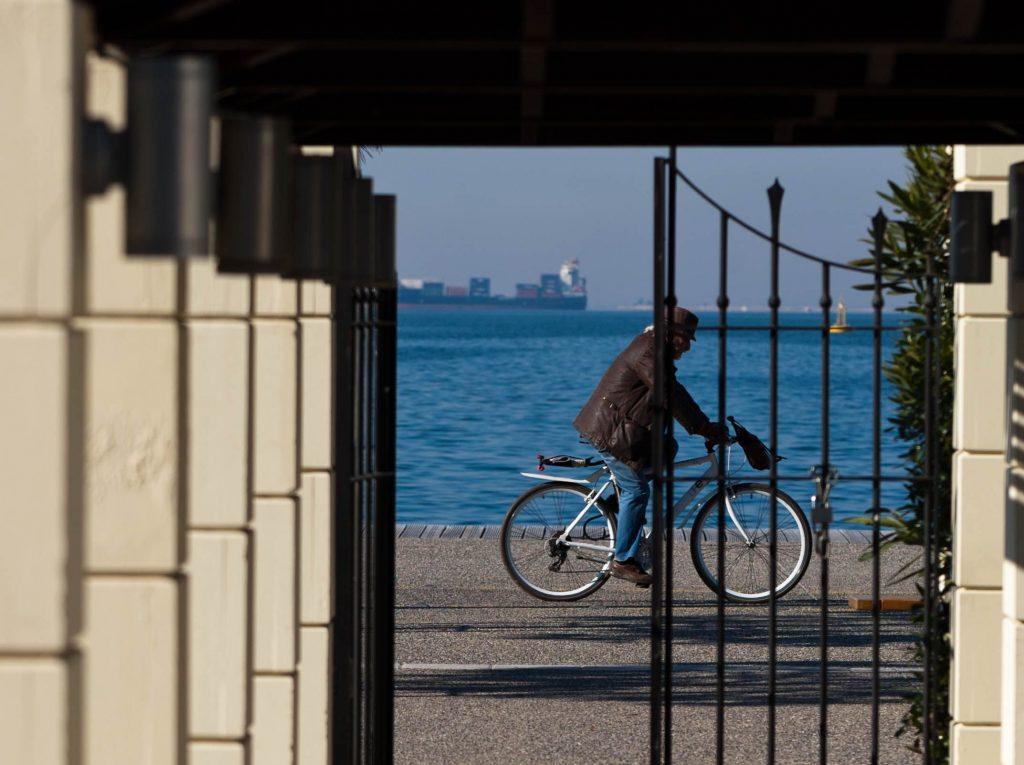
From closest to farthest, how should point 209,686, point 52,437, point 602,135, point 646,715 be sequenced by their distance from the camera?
point 52,437, point 209,686, point 602,135, point 646,715

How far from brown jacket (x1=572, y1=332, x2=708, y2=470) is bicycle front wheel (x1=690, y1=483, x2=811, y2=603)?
76cm

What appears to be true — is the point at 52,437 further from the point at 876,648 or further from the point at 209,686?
the point at 876,648

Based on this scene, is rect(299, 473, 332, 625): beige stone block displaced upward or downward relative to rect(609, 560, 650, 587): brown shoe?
upward

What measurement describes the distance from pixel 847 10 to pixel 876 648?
2395 millimetres

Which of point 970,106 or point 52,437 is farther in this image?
point 970,106

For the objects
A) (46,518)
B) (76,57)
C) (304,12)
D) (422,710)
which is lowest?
(422,710)

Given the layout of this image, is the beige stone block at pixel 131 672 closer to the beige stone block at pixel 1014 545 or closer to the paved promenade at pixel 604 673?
the beige stone block at pixel 1014 545

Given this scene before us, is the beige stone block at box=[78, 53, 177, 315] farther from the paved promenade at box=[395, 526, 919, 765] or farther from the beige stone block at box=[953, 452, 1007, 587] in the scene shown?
the paved promenade at box=[395, 526, 919, 765]

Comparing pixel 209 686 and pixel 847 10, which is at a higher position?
pixel 847 10

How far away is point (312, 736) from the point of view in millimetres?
5020

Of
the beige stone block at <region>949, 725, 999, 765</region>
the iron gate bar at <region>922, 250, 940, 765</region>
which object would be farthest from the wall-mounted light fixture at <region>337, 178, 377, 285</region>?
the beige stone block at <region>949, 725, 999, 765</region>

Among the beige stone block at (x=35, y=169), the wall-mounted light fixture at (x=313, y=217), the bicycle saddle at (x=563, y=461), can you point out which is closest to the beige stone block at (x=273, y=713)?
the wall-mounted light fixture at (x=313, y=217)

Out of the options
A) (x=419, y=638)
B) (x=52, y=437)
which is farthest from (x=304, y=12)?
(x=419, y=638)

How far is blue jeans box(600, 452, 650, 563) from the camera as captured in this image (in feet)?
32.1
